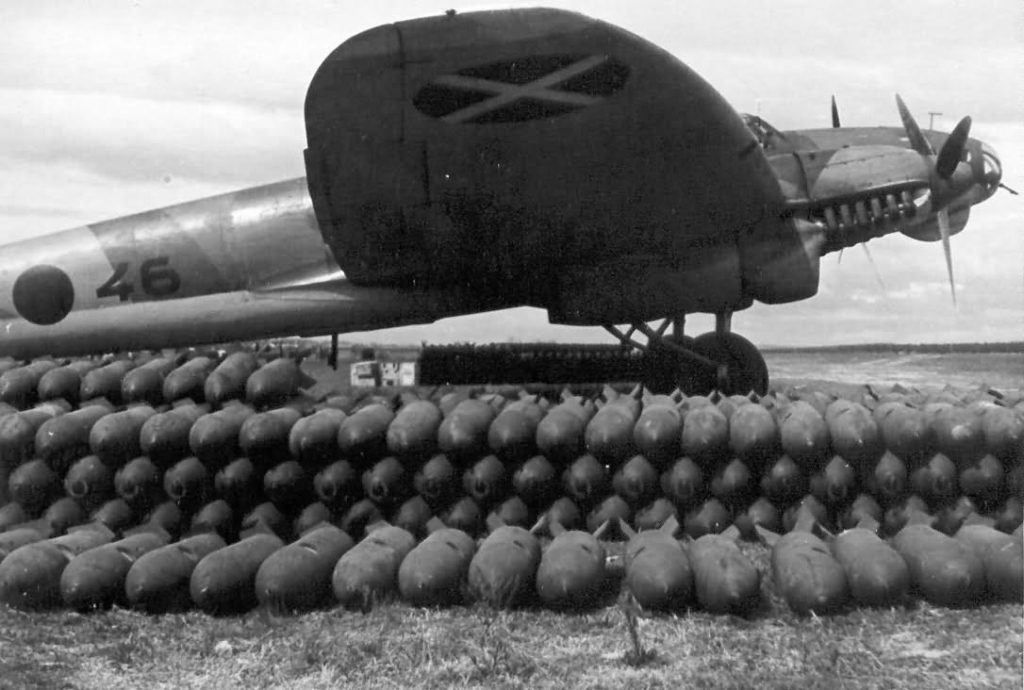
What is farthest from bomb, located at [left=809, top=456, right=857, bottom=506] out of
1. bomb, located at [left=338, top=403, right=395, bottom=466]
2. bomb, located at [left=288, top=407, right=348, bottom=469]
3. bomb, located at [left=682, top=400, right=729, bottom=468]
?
bomb, located at [left=288, top=407, right=348, bottom=469]

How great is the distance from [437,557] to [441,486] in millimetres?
1507

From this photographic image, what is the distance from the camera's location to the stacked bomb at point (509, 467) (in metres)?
6.61

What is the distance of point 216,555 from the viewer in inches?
220

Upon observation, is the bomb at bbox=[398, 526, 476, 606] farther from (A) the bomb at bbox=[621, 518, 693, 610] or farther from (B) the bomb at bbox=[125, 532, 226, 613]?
(B) the bomb at bbox=[125, 532, 226, 613]

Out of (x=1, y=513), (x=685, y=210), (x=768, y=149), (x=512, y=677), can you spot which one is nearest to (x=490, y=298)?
(x=685, y=210)

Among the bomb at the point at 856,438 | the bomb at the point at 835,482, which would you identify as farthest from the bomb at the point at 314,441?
the bomb at the point at 856,438

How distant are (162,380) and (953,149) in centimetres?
768

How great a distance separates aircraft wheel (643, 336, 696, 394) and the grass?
4.24m

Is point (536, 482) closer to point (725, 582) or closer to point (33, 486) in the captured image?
point (725, 582)

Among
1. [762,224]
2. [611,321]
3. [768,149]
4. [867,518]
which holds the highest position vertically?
[768,149]

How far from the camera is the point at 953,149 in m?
8.76

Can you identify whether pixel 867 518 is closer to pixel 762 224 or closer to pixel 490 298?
pixel 762 224

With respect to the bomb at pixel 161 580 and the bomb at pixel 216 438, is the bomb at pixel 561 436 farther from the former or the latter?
the bomb at pixel 161 580

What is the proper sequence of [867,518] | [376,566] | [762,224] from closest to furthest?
[376,566] → [867,518] → [762,224]
